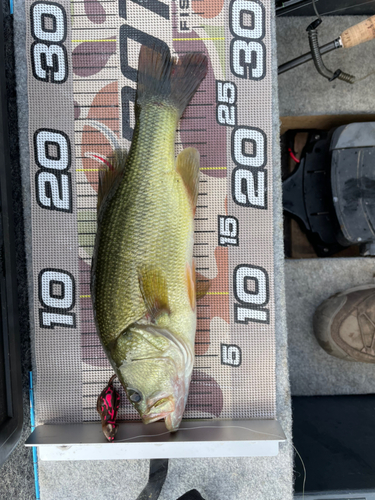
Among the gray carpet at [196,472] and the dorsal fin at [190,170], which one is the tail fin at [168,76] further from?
the gray carpet at [196,472]

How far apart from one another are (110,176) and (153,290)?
0.37 m

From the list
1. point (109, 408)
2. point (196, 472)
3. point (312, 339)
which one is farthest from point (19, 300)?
point (312, 339)

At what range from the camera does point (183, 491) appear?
130cm

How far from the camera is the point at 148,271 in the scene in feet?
3.34

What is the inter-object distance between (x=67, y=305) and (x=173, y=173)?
60 cm

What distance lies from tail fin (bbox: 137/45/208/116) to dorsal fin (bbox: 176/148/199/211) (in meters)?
0.14

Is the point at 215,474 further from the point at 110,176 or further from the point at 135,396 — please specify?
the point at 110,176

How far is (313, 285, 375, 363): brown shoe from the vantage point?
1417 millimetres

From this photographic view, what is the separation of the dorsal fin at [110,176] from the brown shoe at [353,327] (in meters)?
0.98

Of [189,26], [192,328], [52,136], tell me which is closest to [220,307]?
[192,328]

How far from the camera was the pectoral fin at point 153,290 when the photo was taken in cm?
101

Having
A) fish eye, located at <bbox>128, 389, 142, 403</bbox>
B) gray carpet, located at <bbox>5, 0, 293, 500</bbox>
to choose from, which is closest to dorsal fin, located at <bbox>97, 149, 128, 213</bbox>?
gray carpet, located at <bbox>5, 0, 293, 500</bbox>

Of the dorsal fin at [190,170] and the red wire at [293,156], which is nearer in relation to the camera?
the dorsal fin at [190,170]

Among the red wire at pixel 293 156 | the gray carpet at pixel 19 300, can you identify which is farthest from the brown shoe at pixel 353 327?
the gray carpet at pixel 19 300
